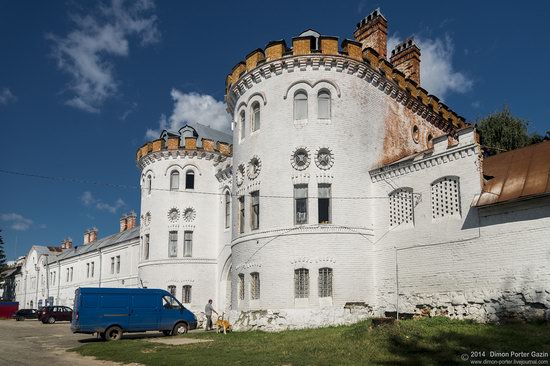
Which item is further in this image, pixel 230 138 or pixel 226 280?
pixel 230 138

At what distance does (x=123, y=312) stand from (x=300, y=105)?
11977mm

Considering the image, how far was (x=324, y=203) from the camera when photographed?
23.2 meters

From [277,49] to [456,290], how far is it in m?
12.9

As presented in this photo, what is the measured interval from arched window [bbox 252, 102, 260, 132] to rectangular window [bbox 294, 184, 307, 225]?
3815mm

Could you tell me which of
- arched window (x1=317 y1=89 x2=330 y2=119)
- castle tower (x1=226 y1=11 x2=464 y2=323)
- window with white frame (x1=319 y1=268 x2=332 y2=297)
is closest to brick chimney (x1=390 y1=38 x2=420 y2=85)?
castle tower (x1=226 y1=11 x2=464 y2=323)

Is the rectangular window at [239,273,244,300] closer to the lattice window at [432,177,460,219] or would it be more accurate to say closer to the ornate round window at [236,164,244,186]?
the ornate round window at [236,164,244,186]

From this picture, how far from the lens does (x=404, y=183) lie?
73.9ft

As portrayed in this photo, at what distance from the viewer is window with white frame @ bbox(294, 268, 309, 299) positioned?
2213 cm

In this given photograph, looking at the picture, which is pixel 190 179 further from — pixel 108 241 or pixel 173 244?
pixel 108 241

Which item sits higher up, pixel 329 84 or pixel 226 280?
pixel 329 84

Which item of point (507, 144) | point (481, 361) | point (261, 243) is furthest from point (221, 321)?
point (507, 144)

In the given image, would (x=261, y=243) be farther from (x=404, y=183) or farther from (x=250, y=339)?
(x=404, y=183)

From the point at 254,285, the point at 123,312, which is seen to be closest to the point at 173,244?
the point at 123,312

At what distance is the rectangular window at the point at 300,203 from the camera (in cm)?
2312
